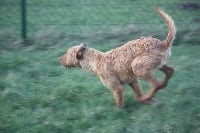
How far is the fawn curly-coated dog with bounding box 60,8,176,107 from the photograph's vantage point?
249 inches

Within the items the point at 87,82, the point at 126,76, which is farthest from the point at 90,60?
the point at 87,82

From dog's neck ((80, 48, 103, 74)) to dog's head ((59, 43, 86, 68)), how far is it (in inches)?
2.4

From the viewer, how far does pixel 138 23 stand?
10.7 metres

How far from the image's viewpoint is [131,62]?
644 cm

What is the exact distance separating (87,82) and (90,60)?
93cm

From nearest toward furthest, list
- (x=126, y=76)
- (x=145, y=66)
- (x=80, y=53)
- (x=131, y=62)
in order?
(x=145, y=66) → (x=131, y=62) → (x=126, y=76) → (x=80, y=53)

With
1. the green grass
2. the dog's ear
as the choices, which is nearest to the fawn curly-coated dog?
the dog's ear

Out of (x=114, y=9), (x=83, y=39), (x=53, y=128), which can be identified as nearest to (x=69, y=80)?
(x=53, y=128)

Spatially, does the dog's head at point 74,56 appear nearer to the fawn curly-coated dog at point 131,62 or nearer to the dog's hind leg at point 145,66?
the fawn curly-coated dog at point 131,62

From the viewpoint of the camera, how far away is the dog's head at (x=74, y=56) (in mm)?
6836

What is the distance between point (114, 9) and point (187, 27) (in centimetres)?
212

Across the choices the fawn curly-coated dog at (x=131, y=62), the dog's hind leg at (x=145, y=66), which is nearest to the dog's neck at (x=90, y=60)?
the fawn curly-coated dog at (x=131, y=62)

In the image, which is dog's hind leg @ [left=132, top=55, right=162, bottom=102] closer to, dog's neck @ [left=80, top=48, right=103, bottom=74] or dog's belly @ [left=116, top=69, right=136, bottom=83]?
dog's belly @ [left=116, top=69, right=136, bottom=83]

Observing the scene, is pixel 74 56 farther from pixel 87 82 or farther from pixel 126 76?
pixel 87 82
